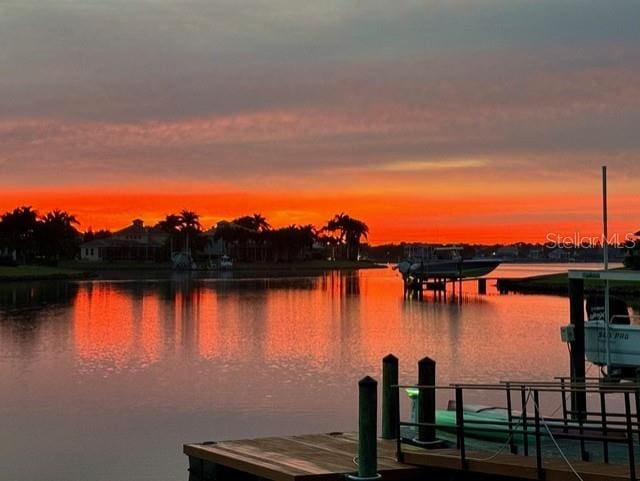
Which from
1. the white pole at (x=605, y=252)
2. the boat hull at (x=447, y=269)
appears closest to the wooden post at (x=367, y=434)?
the white pole at (x=605, y=252)

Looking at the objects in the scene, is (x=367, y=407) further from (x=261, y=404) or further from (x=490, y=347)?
(x=490, y=347)

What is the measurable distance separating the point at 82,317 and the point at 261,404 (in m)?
43.4

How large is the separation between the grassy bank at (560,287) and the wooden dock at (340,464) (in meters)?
66.6

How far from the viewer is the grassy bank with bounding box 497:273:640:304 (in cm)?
8412

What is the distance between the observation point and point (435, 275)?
128 meters

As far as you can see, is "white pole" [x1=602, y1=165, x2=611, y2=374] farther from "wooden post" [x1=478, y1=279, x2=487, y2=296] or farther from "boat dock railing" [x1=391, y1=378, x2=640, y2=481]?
"wooden post" [x1=478, y1=279, x2=487, y2=296]

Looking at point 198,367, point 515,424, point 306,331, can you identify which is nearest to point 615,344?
point 515,424

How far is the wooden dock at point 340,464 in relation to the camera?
553 inches

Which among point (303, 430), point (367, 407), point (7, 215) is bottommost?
point (303, 430)

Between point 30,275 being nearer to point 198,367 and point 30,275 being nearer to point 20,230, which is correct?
point 20,230

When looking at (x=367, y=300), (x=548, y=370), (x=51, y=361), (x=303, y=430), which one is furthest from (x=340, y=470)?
(x=367, y=300)

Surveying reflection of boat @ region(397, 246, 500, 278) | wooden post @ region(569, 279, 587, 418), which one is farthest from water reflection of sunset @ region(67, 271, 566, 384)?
reflection of boat @ region(397, 246, 500, 278)

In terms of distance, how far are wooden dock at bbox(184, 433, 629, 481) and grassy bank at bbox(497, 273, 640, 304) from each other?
66.6 metres

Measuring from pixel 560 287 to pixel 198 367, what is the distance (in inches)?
3048
